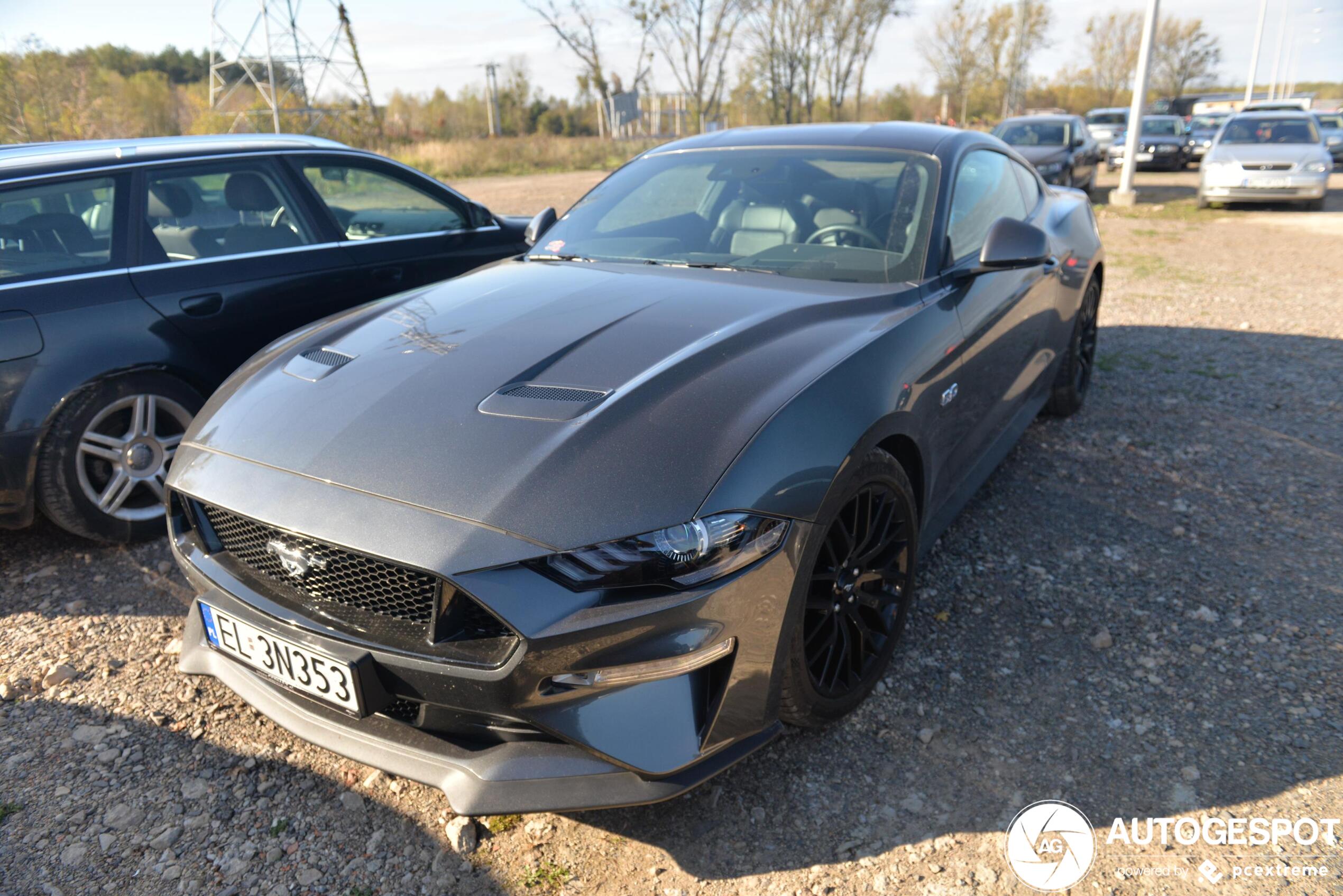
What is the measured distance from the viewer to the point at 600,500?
180 centimetres

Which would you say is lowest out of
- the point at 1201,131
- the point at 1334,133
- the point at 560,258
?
the point at 560,258

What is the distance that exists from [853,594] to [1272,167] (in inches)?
573

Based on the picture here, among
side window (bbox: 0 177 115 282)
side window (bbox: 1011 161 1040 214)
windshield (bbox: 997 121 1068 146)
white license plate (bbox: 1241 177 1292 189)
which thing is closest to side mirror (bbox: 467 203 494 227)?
side window (bbox: 0 177 115 282)

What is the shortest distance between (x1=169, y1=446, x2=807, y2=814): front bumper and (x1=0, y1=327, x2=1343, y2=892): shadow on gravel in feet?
1.19

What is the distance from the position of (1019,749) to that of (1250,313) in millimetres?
6262

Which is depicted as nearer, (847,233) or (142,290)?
(847,233)

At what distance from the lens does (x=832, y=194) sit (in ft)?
10.4

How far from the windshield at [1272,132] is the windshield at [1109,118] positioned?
33.3ft

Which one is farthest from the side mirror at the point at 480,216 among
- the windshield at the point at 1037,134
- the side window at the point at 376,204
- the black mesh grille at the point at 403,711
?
the windshield at the point at 1037,134

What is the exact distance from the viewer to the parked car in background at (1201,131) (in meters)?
22.3

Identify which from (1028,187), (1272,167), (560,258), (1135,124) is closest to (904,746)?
(560,258)

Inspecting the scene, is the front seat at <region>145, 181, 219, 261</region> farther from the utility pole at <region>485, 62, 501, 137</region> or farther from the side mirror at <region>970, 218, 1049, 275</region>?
the utility pole at <region>485, 62, 501, 137</region>

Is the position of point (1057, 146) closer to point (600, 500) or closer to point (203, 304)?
point (203, 304)

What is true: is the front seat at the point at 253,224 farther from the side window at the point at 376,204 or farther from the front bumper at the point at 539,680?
the front bumper at the point at 539,680
